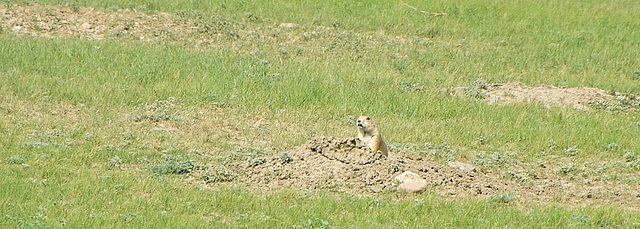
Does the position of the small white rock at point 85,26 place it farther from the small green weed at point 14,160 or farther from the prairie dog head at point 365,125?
the prairie dog head at point 365,125

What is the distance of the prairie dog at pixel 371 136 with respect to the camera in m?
12.9

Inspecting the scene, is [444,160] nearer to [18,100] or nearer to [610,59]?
[18,100]

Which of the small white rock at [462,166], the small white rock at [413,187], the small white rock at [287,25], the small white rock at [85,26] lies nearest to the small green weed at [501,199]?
the small white rock at [413,187]

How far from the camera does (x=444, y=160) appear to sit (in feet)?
45.1

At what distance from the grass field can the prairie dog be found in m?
1.24

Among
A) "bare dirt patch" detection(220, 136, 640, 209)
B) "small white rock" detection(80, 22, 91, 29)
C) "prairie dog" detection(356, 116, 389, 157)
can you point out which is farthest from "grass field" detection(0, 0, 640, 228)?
"prairie dog" detection(356, 116, 389, 157)

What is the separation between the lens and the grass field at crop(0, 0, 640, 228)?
36.1 feet

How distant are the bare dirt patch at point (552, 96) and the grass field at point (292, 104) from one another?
37 centimetres

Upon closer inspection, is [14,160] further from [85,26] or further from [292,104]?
[85,26]

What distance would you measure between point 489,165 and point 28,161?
5996mm

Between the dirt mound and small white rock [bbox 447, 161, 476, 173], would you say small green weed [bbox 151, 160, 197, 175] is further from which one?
small white rock [bbox 447, 161, 476, 173]

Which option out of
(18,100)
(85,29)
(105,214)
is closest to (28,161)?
(105,214)

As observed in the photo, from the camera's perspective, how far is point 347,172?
12227 millimetres

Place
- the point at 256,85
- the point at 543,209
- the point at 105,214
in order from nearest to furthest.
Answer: the point at 105,214, the point at 543,209, the point at 256,85
